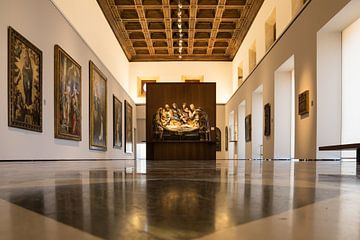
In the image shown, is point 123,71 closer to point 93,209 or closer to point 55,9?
point 55,9

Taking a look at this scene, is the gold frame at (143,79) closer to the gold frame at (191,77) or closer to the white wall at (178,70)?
the white wall at (178,70)

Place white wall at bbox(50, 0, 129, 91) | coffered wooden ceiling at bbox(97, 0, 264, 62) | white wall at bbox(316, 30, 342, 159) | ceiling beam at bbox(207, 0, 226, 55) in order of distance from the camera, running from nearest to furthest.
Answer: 1. white wall at bbox(316, 30, 342, 159)
2. white wall at bbox(50, 0, 129, 91)
3. coffered wooden ceiling at bbox(97, 0, 264, 62)
4. ceiling beam at bbox(207, 0, 226, 55)

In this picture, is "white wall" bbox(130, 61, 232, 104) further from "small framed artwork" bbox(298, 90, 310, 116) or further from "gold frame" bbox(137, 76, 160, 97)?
"small framed artwork" bbox(298, 90, 310, 116)

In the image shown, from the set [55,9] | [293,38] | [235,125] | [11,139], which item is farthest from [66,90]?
[235,125]

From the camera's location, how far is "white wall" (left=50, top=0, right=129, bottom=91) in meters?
13.5

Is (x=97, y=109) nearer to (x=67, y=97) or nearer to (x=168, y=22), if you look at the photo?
(x=67, y=97)

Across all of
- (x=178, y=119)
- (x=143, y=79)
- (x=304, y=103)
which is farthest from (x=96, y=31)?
(x=143, y=79)

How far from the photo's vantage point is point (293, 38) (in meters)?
13.5

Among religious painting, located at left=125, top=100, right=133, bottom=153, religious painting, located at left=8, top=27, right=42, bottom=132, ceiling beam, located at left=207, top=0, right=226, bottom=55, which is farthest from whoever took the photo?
religious painting, located at left=125, top=100, right=133, bottom=153

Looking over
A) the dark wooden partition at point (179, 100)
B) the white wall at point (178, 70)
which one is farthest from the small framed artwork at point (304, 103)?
the white wall at point (178, 70)

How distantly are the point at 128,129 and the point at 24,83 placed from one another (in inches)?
690

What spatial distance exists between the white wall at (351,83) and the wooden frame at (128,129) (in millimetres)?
16144

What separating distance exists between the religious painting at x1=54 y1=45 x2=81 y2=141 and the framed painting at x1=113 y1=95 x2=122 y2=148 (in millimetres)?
7569

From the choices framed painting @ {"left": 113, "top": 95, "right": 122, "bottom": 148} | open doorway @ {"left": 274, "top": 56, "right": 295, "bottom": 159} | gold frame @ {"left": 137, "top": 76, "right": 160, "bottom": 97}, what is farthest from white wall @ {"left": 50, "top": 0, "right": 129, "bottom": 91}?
open doorway @ {"left": 274, "top": 56, "right": 295, "bottom": 159}
